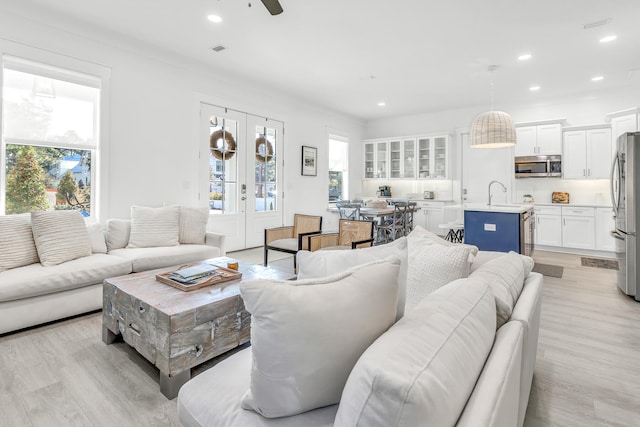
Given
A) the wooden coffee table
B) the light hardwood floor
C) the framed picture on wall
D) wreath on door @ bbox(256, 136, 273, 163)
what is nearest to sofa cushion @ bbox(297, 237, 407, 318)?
the wooden coffee table

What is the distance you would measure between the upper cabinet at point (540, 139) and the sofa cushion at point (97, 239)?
6.93 meters

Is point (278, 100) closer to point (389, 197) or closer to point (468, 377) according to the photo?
point (389, 197)

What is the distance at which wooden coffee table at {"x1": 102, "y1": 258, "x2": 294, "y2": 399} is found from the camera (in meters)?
1.86

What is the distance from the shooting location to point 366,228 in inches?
151

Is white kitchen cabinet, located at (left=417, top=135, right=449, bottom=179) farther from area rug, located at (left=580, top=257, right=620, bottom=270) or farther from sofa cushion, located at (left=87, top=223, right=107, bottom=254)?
sofa cushion, located at (left=87, top=223, right=107, bottom=254)

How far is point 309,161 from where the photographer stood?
704 cm

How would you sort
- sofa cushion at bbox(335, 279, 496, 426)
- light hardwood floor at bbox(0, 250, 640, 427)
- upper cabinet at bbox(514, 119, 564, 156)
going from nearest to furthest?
1. sofa cushion at bbox(335, 279, 496, 426)
2. light hardwood floor at bbox(0, 250, 640, 427)
3. upper cabinet at bbox(514, 119, 564, 156)

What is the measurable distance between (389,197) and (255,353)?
788cm

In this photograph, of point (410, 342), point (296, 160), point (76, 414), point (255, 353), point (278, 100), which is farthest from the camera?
point (296, 160)

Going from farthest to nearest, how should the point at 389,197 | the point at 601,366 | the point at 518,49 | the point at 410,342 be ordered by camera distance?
the point at 389,197
the point at 518,49
the point at 601,366
the point at 410,342

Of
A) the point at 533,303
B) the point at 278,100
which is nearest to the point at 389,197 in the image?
the point at 278,100

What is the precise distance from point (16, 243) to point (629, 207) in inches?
231

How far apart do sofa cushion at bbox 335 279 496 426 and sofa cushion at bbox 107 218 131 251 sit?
3.70 m

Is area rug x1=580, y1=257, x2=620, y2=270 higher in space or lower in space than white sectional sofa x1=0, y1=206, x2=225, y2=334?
lower
